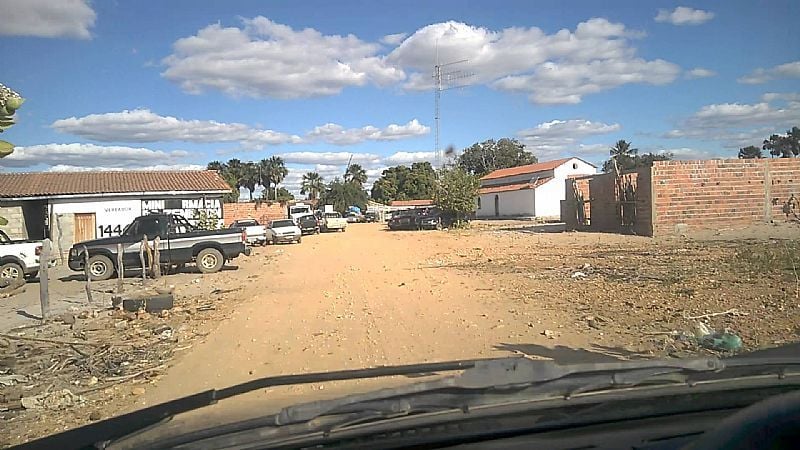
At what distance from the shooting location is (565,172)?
6419 centimetres

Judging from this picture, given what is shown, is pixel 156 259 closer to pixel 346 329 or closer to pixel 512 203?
pixel 346 329

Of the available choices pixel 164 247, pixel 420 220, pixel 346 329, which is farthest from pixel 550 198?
pixel 346 329

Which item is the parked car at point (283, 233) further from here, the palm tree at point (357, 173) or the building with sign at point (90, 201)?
the palm tree at point (357, 173)

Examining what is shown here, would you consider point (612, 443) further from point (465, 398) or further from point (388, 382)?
point (388, 382)

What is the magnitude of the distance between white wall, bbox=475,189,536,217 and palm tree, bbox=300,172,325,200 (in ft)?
109

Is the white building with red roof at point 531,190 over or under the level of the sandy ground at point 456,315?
over

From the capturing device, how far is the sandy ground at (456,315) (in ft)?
24.4

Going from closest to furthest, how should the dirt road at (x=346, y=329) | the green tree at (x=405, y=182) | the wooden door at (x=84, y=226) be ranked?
the dirt road at (x=346, y=329) → the wooden door at (x=84, y=226) → the green tree at (x=405, y=182)

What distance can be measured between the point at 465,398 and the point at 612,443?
664 millimetres

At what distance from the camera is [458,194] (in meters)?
44.8

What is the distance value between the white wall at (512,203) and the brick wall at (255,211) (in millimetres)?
21521

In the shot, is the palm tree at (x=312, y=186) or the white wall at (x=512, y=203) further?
the palm tree at (x=312, y=186)

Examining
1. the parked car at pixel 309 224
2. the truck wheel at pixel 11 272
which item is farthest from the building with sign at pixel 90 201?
the parked car at pixel 309 224

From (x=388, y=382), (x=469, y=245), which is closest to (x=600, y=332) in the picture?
(x=388, y=382)
